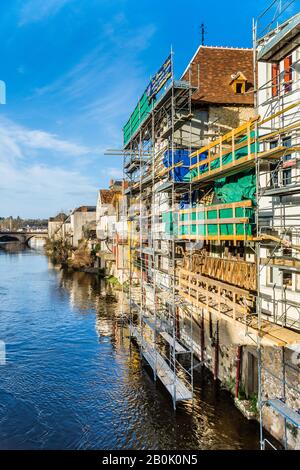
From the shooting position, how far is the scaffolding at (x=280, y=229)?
9.66 meters

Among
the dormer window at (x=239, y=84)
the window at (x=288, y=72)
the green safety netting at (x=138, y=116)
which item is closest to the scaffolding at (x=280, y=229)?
the window at (x=288, y=72)

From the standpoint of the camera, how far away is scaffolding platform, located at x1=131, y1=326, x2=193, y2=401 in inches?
515

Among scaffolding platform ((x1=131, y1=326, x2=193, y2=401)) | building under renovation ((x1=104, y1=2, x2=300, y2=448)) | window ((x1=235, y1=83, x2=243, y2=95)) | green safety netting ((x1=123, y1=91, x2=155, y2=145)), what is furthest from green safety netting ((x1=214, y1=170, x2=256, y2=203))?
window ((x1=235, y1=83, x2=243, y2=95))

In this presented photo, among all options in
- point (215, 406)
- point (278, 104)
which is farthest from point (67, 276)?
point (278, 104)

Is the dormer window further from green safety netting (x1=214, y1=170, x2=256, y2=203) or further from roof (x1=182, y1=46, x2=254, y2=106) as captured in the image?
green safety netting (x1=214, y1=170, x2=256, y2=203)

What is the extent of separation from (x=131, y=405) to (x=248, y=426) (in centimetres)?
412

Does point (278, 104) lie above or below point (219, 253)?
above

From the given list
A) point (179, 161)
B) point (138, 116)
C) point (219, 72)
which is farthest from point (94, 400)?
point (219, 72)

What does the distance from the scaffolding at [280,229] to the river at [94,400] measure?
211 centimetres

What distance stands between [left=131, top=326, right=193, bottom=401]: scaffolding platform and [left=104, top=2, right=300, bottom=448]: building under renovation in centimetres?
6

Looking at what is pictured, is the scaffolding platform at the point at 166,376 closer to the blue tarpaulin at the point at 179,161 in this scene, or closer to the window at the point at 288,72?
the blue tarpaulin at the point at 179,161

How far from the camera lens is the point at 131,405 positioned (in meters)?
13.8
